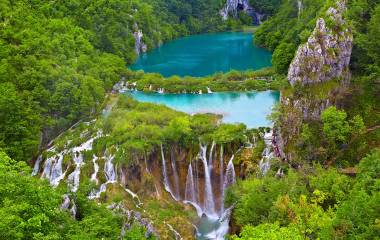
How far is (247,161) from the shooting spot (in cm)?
3173

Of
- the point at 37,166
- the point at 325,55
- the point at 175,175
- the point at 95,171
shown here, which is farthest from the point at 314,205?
the point at 37,166

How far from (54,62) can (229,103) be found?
1639 centimetres

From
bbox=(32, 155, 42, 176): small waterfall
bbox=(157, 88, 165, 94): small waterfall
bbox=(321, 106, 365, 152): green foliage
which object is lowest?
bbox=(32, 155, 42, 176): small waterfall

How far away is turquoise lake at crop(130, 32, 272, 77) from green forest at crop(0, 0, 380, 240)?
11795mm

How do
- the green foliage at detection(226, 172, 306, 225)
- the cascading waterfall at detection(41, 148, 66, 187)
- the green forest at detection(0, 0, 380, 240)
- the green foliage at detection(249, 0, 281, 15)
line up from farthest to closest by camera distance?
the green foliage at detection(249, 0, 281, 15)
the cascading waterfall at detection(41, 148, 66, 187)
the green foliage at detection(226, 172, 306, 225)
the green forest at detection(0, 0, 380, 240)

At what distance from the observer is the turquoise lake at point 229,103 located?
39656 millimetres

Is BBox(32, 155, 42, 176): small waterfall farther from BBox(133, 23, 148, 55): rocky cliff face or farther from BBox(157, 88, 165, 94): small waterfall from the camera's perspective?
BBox(133, 23, 148, 55): rocky cliff face

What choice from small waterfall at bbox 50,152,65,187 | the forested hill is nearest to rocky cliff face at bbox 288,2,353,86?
small waterfall at bbox 50,152,65,187

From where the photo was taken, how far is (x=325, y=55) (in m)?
34.8

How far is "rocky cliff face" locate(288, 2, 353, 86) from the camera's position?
34406mm

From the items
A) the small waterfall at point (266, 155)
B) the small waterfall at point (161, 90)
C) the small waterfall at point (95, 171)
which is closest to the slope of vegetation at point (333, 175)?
the small waterfall at point (266, 155)

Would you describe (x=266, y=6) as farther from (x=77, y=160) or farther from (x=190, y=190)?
(x=77, y=160)

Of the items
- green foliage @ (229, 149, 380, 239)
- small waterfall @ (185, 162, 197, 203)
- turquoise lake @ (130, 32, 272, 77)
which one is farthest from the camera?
turquoise lake @ (130, 32, 272, 77)

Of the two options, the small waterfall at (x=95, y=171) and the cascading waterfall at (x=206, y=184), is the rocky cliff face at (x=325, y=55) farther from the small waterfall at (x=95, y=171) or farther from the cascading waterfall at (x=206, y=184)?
the small waterfall at (x=95, y=171)
